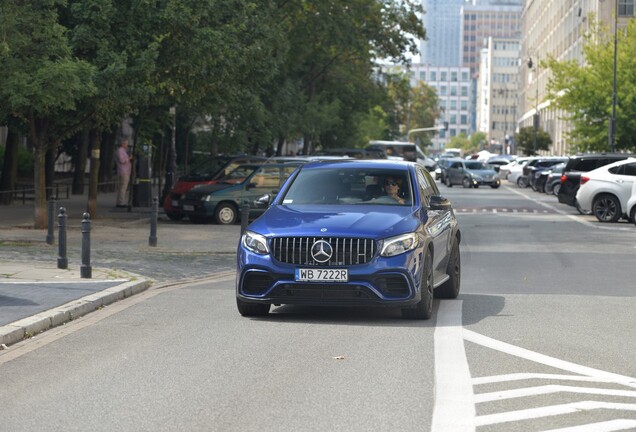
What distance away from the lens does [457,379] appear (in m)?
8.87

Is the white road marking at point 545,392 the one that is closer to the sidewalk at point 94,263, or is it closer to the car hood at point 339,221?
the car hood at point 339,221

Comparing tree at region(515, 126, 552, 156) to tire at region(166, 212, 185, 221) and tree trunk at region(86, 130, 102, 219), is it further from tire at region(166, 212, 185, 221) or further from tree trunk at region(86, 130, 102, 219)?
tree trunk at region(86, 130, 102, 219)

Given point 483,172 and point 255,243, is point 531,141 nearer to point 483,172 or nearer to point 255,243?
point 483,172

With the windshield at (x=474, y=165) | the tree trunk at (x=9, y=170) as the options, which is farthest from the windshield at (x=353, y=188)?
the windshield at (x=474, y=165)

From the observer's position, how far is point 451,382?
873 centimetres

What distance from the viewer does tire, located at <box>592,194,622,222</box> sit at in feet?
110

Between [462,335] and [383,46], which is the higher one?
[383,46]

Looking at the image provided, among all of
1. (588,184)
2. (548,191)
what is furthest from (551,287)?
(548,191)

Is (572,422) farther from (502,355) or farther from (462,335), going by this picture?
(462,335)

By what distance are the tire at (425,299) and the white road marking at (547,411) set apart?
431 cm

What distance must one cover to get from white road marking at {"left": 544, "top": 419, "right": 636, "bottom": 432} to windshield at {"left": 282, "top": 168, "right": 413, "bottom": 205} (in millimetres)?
5981

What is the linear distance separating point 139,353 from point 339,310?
359cm

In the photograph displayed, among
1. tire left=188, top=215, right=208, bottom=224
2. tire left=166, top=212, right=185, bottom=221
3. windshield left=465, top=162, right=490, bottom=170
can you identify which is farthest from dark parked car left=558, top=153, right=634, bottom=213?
windshield left=465, top=162, right=490, bottom=170

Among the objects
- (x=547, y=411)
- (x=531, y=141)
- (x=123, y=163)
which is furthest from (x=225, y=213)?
(x=531, y=141)
